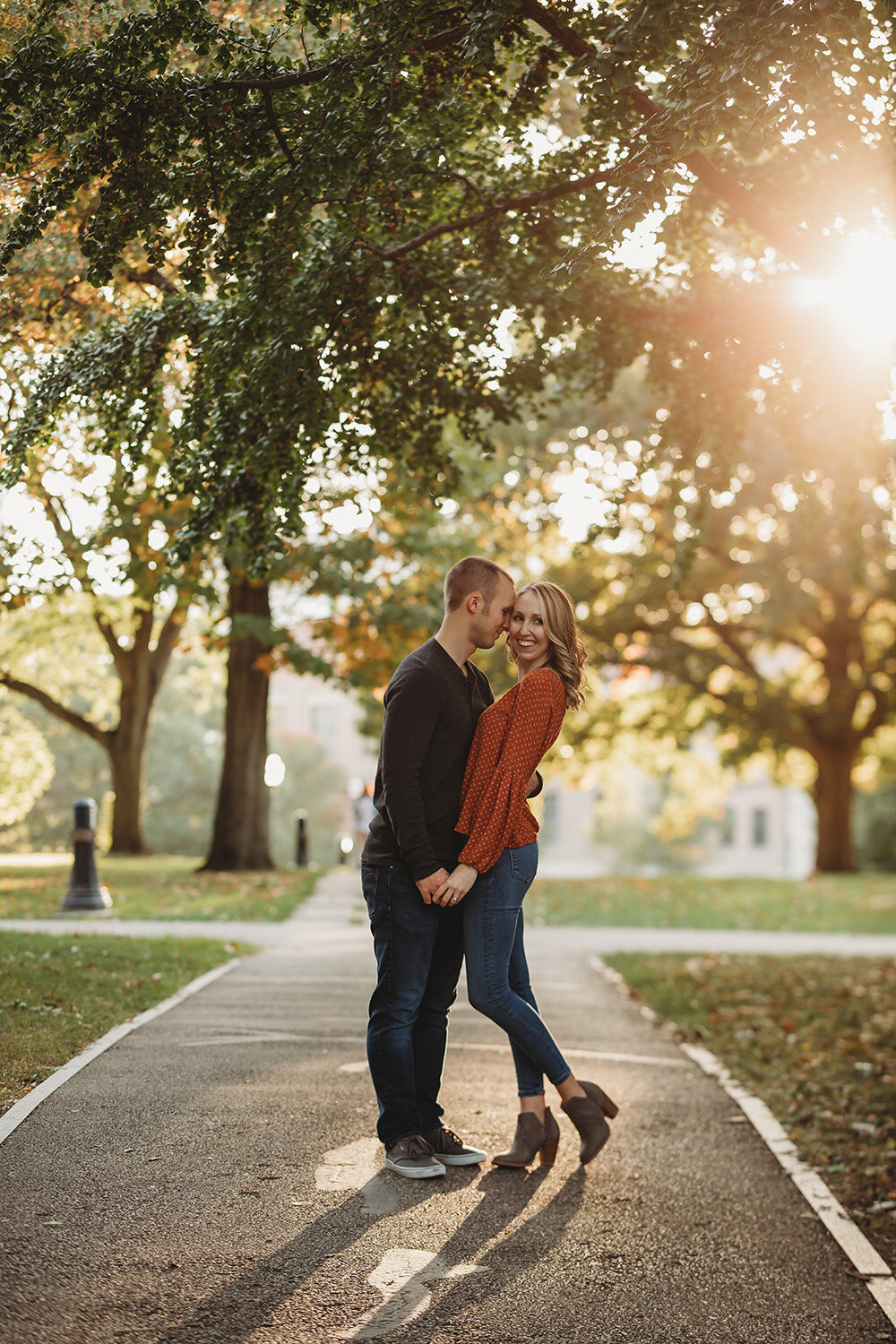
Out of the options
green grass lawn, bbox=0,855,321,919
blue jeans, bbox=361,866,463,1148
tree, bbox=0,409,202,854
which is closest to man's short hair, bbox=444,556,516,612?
blue jeans, bbox=361,866,463,1148

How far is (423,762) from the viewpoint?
4.59 metres

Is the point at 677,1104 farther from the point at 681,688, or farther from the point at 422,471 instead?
the point at 681,688

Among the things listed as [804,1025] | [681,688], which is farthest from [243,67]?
[681,688]

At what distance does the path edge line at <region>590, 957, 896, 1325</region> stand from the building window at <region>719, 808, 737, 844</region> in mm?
65455

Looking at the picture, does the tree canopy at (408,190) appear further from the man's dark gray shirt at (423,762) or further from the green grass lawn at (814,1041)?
the green grass lawn at (814,1041)

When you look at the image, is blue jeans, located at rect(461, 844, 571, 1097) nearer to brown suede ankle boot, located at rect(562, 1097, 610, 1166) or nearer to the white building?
brown suede ankle boot, located at rect(562, 1097, 610, 1166)

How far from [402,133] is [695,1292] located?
497 cm

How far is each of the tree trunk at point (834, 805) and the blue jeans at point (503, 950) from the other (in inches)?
1017

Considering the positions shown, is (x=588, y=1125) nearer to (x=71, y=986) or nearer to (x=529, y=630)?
(x=529, y=630)

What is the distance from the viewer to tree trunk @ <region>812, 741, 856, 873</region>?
29.3 metres

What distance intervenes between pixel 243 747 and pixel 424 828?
49.7 feet

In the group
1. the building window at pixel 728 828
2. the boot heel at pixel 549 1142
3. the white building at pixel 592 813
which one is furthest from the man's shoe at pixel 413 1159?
the building window at pixel 728 828

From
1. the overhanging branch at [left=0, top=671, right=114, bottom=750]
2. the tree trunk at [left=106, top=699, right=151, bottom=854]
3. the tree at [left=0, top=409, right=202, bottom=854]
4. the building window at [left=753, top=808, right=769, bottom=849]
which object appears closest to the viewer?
the tree at [left=0, top=409, right=202, bottom=854]

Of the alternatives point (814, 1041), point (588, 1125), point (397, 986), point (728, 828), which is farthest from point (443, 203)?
point (728, 828)
